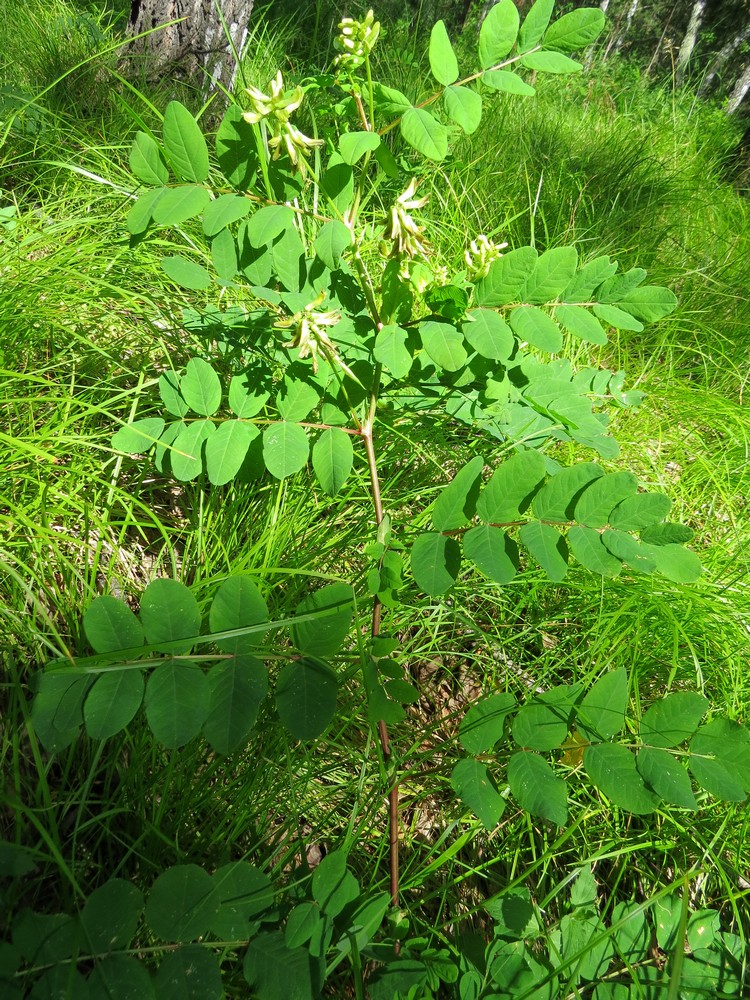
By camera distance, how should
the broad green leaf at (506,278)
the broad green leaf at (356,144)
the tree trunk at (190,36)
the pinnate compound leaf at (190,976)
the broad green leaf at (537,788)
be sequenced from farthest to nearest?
1. the tree trunk at (190,36)
2. the broad green leaf at (506,278)
3. the broad green leaf at (356,144)
4. the broad green leaf at (537,788)
5. the pinnate compound leaf at (190,976)

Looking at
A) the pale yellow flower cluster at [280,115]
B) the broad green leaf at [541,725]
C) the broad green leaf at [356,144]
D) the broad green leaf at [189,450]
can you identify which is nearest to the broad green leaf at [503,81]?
the broad green leaf at [356,144]

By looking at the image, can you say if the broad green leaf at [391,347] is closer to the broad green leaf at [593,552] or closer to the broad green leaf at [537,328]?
the broad green leaf at [537,328]

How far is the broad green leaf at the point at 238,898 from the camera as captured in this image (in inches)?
33.2

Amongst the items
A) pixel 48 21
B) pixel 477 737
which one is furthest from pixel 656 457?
pixel 48 21

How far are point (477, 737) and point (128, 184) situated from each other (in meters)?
2.38

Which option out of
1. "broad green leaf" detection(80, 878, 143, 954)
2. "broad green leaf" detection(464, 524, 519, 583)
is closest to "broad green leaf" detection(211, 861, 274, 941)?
"broad green leaf" detection(80, 878, 143, 954)

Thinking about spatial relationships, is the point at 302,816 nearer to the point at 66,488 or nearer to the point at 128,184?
the point at 66,488

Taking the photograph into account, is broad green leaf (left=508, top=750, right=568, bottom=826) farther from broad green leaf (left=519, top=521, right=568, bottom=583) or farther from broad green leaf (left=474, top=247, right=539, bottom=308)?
broad green leaf (left=474, top=247, right=539, bottom=308)

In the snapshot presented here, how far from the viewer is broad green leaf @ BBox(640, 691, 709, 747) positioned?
96 cm

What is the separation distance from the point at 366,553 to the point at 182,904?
55 centimetres

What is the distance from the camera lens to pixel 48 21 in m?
3.46

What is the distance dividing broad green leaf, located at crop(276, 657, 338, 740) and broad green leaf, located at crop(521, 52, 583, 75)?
1.08 meters

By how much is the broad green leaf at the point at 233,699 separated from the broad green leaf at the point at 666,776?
572 mm

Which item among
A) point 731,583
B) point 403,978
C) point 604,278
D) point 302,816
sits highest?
point 604,278
